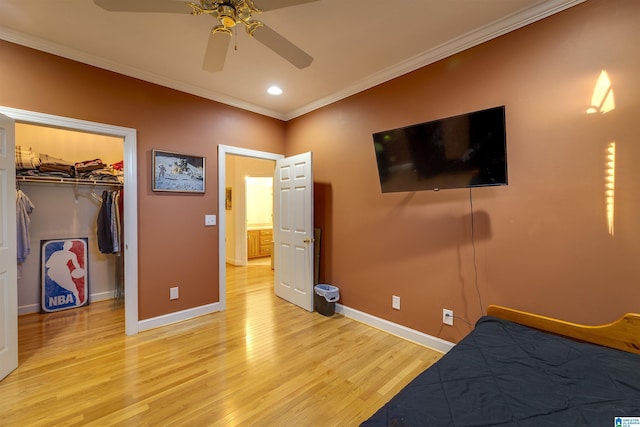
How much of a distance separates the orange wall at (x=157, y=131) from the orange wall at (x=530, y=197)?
188 centimetres

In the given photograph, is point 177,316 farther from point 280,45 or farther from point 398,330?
point 280,45

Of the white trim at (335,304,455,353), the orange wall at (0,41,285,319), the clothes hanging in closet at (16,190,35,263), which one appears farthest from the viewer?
the clothes hanging in closet at (16,190,35,263)

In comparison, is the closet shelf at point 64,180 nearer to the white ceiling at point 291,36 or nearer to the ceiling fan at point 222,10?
the white ceiling at point 291,36

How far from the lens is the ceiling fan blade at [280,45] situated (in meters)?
1.58

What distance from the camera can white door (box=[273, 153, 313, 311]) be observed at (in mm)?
3285

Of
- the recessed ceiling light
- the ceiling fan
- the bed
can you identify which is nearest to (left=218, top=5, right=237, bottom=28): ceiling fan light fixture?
the ceiling fan

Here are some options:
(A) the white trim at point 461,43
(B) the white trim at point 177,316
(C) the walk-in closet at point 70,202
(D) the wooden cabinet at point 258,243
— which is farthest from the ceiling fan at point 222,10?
(D) the wooden cabinet at point 258,243

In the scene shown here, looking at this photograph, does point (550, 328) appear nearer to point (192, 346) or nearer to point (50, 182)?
point (192, 346)

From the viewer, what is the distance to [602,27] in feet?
5.47

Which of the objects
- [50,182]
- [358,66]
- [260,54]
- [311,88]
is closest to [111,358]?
[50,182]

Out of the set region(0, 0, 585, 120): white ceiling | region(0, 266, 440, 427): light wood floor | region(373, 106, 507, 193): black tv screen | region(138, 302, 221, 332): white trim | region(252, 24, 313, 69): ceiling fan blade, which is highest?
region(0, 0, 585, 120): white ceiling

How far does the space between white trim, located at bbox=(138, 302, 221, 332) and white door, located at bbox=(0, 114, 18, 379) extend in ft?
2.90

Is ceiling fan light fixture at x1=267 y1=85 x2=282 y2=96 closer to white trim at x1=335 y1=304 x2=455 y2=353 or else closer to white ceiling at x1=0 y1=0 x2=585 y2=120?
white ceiling at x1=0 y1=0 x2=585 y2=120

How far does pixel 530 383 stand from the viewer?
3.74ft
